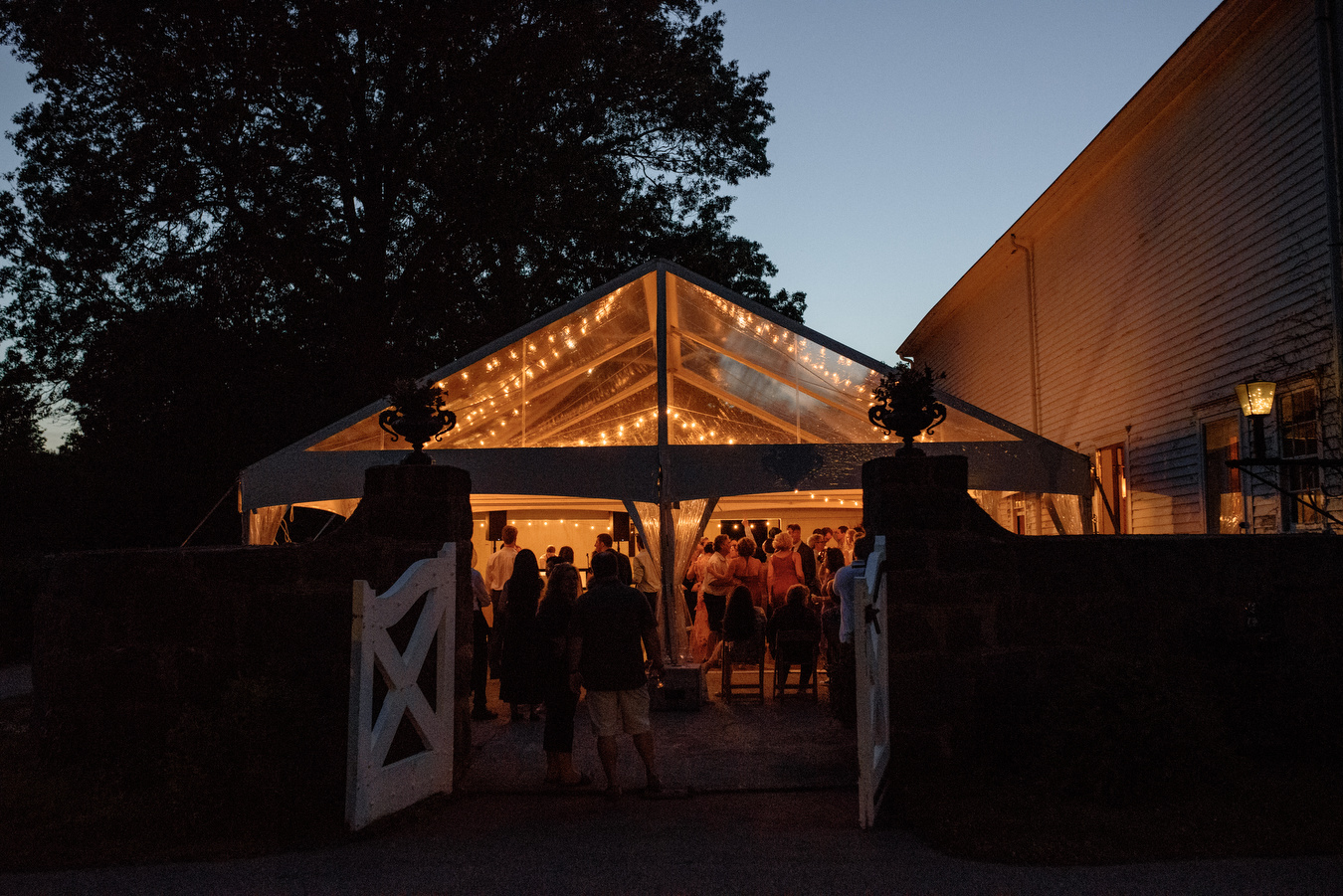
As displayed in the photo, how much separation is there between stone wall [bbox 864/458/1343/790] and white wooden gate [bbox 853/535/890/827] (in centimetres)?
28

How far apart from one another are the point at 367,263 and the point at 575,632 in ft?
48.1

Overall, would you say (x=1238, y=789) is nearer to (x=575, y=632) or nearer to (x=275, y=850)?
(x=575, y=632)

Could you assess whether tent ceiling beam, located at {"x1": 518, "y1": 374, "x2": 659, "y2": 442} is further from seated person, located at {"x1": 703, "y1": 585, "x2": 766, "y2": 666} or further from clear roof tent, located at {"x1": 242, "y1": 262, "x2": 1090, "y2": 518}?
seated person, located at {"x1": 703, "y1": 585, "x2": 766, "y2": 666}

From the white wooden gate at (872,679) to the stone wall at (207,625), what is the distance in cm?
250

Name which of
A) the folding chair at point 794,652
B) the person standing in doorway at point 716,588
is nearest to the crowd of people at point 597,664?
the folding chair at point 794,652

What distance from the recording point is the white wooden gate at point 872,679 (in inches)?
210

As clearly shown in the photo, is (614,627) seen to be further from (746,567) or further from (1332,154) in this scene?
(1332,154)

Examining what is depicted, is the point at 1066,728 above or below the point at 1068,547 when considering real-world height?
below

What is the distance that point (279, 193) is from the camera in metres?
19.1

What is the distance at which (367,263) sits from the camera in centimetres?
1950

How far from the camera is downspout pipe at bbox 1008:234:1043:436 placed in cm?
1762

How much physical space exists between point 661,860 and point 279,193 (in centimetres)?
1712

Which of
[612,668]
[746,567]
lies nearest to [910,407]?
[612,668]

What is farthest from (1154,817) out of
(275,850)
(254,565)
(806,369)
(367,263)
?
(367,263)
